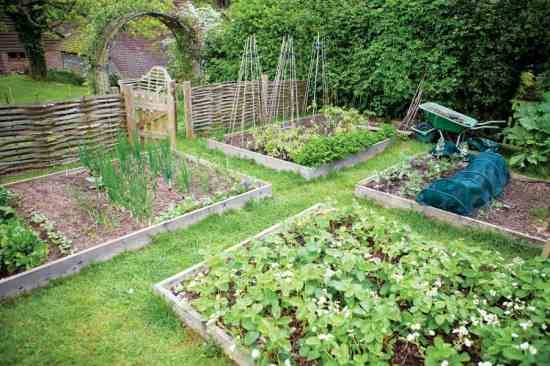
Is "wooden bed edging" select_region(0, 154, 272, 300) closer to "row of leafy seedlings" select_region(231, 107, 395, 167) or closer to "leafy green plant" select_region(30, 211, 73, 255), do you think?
"leafy green plant" select_region(30, 211, 73, 255)

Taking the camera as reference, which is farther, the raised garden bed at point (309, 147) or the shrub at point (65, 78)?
the shrub at point (65, 78)

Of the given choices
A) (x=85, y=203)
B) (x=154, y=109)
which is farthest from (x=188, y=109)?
(x=85, y=203)

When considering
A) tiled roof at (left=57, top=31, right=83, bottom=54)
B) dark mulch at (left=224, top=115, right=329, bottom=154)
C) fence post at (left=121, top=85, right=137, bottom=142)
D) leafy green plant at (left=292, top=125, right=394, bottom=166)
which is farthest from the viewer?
tiled roof at (left=57, top=31, right=83, bottom=54)

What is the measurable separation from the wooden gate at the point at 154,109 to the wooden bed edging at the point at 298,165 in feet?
2.60

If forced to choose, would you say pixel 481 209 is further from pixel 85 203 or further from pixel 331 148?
pixel 85 203

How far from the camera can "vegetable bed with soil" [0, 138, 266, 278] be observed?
3271 mm

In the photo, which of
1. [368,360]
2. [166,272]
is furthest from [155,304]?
[368,360]

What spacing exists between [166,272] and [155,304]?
41 cm

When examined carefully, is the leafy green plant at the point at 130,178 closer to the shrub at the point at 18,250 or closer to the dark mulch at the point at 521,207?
the shrub at the point at 18,250

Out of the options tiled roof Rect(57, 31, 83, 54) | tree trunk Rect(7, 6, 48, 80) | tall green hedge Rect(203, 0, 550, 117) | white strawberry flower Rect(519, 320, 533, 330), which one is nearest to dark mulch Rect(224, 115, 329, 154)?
tall green hedge Rect(203, 0, 550, 117)

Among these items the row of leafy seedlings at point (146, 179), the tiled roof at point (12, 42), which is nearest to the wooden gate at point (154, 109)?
the row of leafy seedlings at point (146, 179)

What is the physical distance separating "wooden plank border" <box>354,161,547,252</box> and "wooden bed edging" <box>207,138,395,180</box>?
2.23ft

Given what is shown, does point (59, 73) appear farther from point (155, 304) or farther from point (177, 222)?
point (155, 304)

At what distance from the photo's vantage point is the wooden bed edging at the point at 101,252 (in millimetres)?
2707
